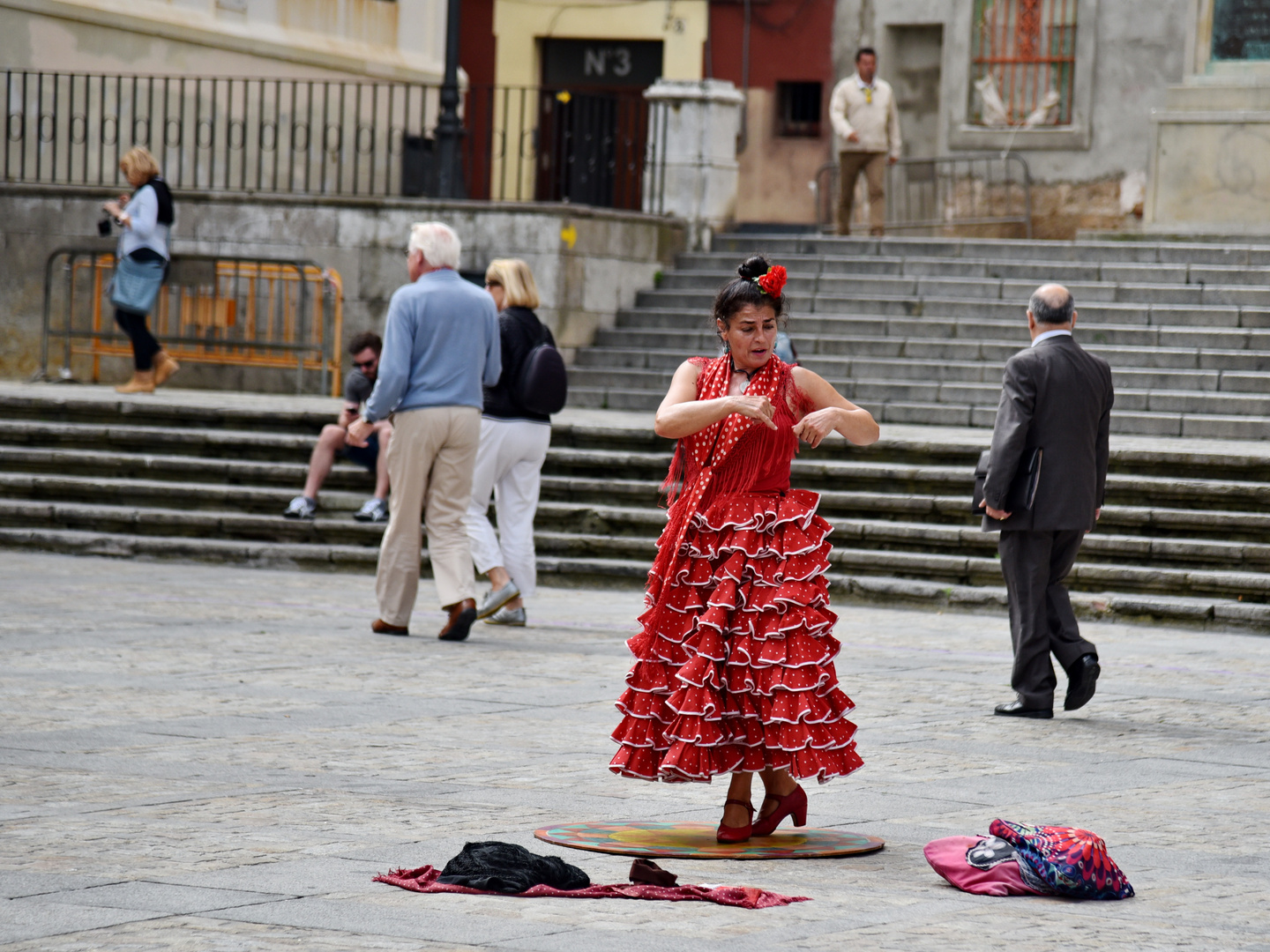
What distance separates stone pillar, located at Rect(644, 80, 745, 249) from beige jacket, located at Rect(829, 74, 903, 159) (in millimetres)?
1174

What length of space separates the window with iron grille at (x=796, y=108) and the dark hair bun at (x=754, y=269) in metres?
20.4

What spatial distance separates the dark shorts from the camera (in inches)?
556

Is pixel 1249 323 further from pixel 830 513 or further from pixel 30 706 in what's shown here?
pixel 30 706

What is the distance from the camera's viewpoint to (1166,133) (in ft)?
60.0

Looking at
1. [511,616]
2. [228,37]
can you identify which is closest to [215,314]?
[228,37]

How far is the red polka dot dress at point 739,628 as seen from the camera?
18.4ft

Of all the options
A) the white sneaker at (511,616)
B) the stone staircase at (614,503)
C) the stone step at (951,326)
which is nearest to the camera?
the white sneaker at (511,616)

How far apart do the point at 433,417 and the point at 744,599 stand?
4.43 metres

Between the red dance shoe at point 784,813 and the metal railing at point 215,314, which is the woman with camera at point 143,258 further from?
the red dance shoe at point 784,813

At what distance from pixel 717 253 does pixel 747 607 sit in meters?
14.0

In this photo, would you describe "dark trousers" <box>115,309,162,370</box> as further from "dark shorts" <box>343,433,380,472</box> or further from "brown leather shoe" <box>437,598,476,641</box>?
"brown leather shoe" <box>437,598,476,641</box>

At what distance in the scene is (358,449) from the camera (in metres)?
14.2

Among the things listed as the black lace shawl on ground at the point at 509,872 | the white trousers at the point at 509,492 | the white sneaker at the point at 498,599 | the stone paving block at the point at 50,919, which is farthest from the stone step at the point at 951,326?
the stone paving block at the point at 50,919

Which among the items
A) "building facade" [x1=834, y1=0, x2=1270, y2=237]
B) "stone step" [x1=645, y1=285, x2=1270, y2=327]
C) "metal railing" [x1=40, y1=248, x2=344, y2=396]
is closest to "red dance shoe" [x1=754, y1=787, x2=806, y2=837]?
"stone step" [x1=645, y1=285, x2=1270, y2=327]
